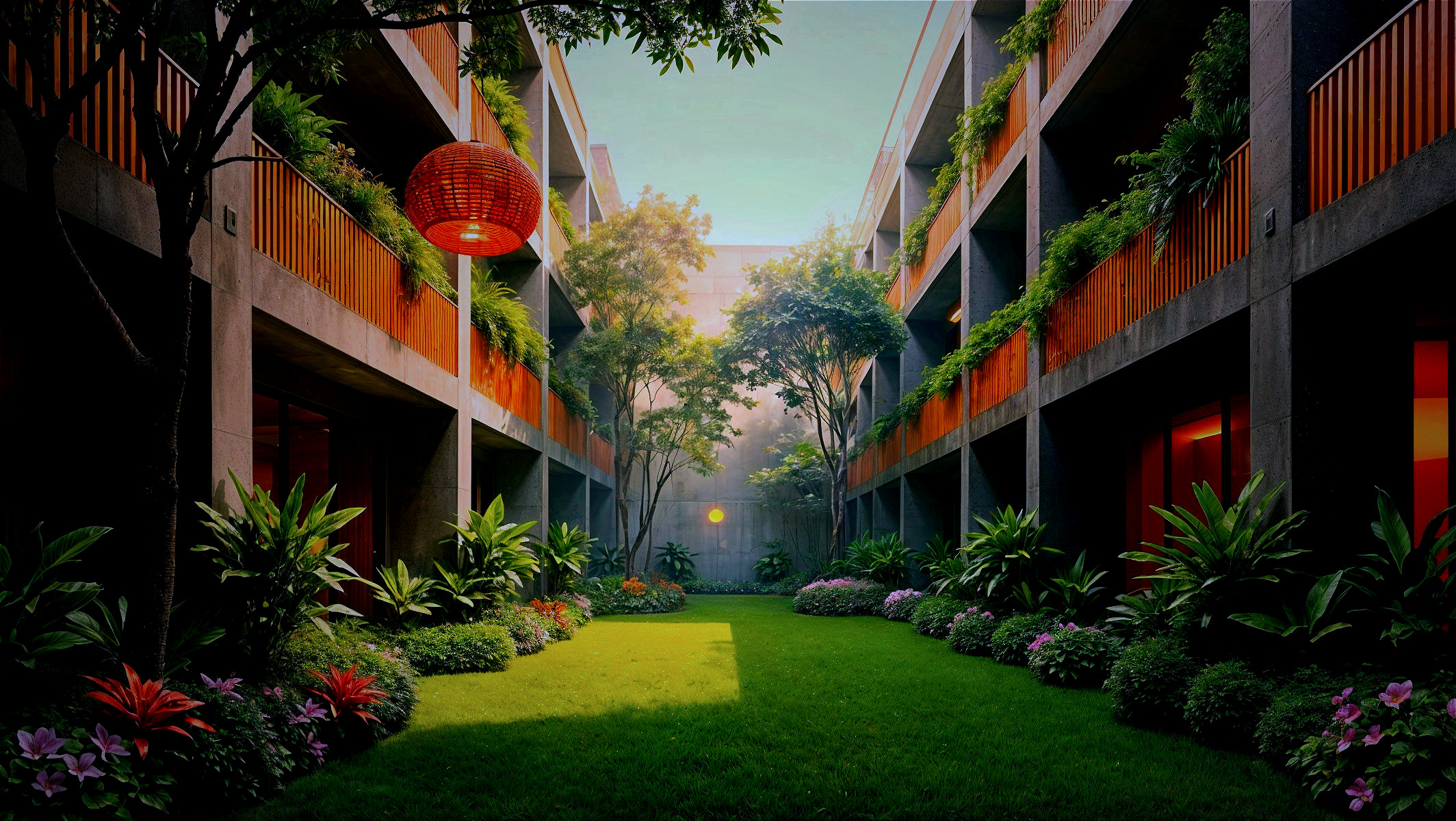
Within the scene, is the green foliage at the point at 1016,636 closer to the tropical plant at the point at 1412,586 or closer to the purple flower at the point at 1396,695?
the tropical plant at the point at 1412,586

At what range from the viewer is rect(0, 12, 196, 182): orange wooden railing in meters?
4.85

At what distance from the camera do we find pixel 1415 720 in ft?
13.3

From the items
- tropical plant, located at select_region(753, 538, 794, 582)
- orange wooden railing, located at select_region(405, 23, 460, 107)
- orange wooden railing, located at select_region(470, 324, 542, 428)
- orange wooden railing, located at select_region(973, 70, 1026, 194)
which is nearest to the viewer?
orange wooden railing, located at select_region(405, 23, 460, 107)

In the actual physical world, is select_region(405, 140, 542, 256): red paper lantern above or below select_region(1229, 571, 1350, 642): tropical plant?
above

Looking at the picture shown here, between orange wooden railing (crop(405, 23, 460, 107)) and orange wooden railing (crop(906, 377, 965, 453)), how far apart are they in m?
9.34

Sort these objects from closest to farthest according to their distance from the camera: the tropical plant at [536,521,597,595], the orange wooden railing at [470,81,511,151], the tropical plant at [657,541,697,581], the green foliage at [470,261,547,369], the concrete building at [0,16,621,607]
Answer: the concrete building at [0,16,621,607]
the orange wooden railing at [470,81,511,151]
the green foliage at [470,261,547,369]
the tropical plant at [536,521,597,595]
the tropical plant at [657,541,697,581]

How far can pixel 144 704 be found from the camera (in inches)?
166

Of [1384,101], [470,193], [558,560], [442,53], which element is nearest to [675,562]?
[558,560]

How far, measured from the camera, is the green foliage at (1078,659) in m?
7.80

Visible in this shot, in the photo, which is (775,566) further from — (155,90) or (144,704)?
(155,90)

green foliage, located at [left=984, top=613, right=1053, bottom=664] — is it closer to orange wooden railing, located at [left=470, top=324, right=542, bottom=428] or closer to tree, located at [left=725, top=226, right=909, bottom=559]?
orange wooden railing, located at [left=470, top=324, right=542, bottom=428]

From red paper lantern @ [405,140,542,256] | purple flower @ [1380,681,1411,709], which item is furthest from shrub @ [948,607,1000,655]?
red paper lantern @ [405,140,542,256]

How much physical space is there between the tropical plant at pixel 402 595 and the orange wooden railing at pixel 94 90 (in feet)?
18.0

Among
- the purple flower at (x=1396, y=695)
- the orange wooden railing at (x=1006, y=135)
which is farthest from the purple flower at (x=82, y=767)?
the orange wooden railing at (x=1006, y=135)
